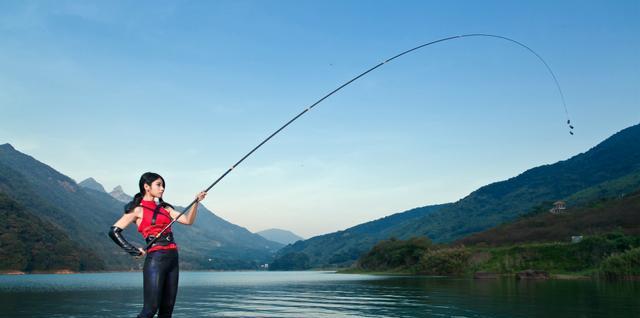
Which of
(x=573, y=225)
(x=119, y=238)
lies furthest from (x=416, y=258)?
(x=119, y=238)

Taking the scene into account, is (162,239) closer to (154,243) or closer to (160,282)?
(154,243)

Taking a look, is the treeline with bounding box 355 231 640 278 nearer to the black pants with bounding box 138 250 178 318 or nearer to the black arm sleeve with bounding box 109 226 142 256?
the black pants with bounding box 138 250 178 318

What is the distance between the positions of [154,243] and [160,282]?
2.40ft

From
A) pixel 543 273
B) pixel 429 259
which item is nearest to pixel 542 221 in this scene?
pixel 429 259

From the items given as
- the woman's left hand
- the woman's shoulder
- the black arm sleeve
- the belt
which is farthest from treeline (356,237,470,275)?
the black arm sleeve

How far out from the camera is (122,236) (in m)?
9.73

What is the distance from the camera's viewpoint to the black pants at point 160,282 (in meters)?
9.53

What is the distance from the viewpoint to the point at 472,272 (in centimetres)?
10594

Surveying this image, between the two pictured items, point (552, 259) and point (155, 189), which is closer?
point (155, 189)

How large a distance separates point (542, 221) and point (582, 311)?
128m

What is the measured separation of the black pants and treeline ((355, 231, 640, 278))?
2891 inches

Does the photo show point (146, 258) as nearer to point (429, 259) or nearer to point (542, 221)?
point (429, 259)

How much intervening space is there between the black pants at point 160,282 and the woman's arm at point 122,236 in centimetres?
32

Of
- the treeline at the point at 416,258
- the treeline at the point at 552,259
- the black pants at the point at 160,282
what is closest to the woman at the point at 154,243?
the black pants at the point at 160,282
